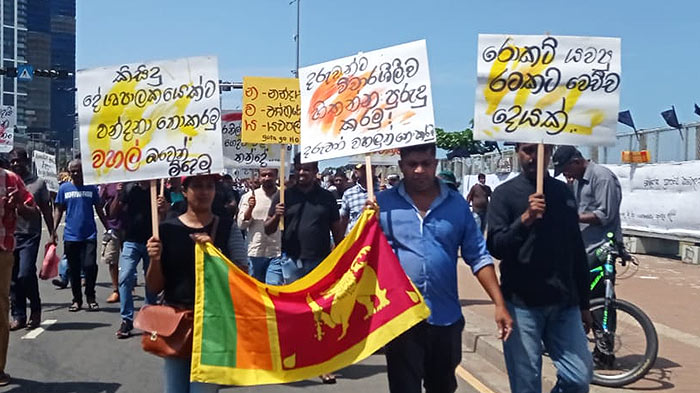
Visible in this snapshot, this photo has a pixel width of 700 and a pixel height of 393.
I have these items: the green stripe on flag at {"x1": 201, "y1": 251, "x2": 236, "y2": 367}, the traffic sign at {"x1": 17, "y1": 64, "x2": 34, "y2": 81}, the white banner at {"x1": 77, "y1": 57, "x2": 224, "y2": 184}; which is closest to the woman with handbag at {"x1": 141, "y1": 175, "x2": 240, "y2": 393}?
the green stripe on flag at {"x1": 201, "y1": 251, "x2": 236, "y2": 367}

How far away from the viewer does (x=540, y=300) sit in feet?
16.5

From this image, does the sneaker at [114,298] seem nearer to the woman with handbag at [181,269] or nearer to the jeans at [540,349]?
the woman with handbag at [181,269]

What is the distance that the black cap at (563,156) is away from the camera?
7169 millimetres

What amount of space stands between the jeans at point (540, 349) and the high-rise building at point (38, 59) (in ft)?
367

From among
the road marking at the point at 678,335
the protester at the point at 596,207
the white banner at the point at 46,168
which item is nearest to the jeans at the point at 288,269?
the protester at the point at 596,207

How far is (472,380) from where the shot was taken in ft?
25.5

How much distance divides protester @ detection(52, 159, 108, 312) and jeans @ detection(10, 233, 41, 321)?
1309 millimetres

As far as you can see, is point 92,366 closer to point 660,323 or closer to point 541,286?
point 541,286

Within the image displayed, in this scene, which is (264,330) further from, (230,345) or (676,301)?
(676,301)

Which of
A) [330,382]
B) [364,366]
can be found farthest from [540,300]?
[364,366]

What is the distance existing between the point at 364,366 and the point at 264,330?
12.1 feet

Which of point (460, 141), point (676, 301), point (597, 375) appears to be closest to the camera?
point (597, 375)

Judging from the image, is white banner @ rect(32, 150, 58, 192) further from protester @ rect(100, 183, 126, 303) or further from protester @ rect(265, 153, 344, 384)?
protester @ rect(265, 153, 344, 384)

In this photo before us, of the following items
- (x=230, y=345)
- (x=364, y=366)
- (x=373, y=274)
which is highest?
(x=373, y=274)
